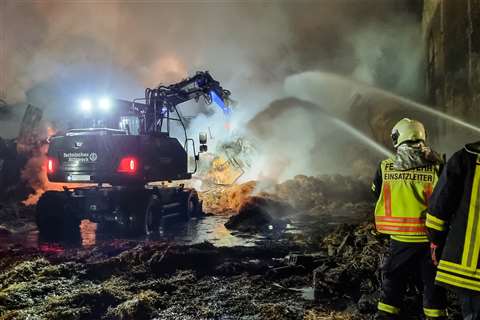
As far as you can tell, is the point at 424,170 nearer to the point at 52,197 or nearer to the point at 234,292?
the point at 234,292

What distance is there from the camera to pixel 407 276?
326 cm

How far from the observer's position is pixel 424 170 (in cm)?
325

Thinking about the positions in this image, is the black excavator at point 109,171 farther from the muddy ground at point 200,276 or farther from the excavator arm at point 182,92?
the excavator arm at point 182,92

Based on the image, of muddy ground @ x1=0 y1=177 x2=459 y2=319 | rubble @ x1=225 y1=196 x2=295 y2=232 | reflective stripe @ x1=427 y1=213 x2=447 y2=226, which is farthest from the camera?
rubble @ x1=225 y1=196 x2=295 y2=232

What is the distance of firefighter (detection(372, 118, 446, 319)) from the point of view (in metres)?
3.13

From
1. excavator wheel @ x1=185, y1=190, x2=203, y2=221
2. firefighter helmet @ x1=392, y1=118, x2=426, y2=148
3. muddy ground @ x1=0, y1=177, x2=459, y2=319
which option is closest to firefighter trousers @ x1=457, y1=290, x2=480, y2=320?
firefighter helmet @ x1=392, y1=118, x2=426, y2=148

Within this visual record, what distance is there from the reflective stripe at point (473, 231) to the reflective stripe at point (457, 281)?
9cm

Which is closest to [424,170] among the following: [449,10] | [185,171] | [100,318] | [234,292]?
[234,292]

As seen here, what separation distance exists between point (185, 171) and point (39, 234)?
146 inches

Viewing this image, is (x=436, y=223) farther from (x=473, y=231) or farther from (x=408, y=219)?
(x=408, y=219)

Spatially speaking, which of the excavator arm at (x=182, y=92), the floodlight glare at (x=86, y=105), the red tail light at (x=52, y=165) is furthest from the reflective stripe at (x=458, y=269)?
the excavator arm at (x=182, y=92)

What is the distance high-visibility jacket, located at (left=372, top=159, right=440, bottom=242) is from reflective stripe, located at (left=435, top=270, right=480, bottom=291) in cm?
91

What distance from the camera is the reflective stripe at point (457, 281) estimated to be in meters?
2.12

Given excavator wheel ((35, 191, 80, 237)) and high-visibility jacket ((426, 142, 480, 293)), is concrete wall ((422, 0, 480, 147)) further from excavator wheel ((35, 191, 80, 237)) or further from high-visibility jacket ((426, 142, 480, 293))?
excavator wheel ((35, 191, 80, 237))
